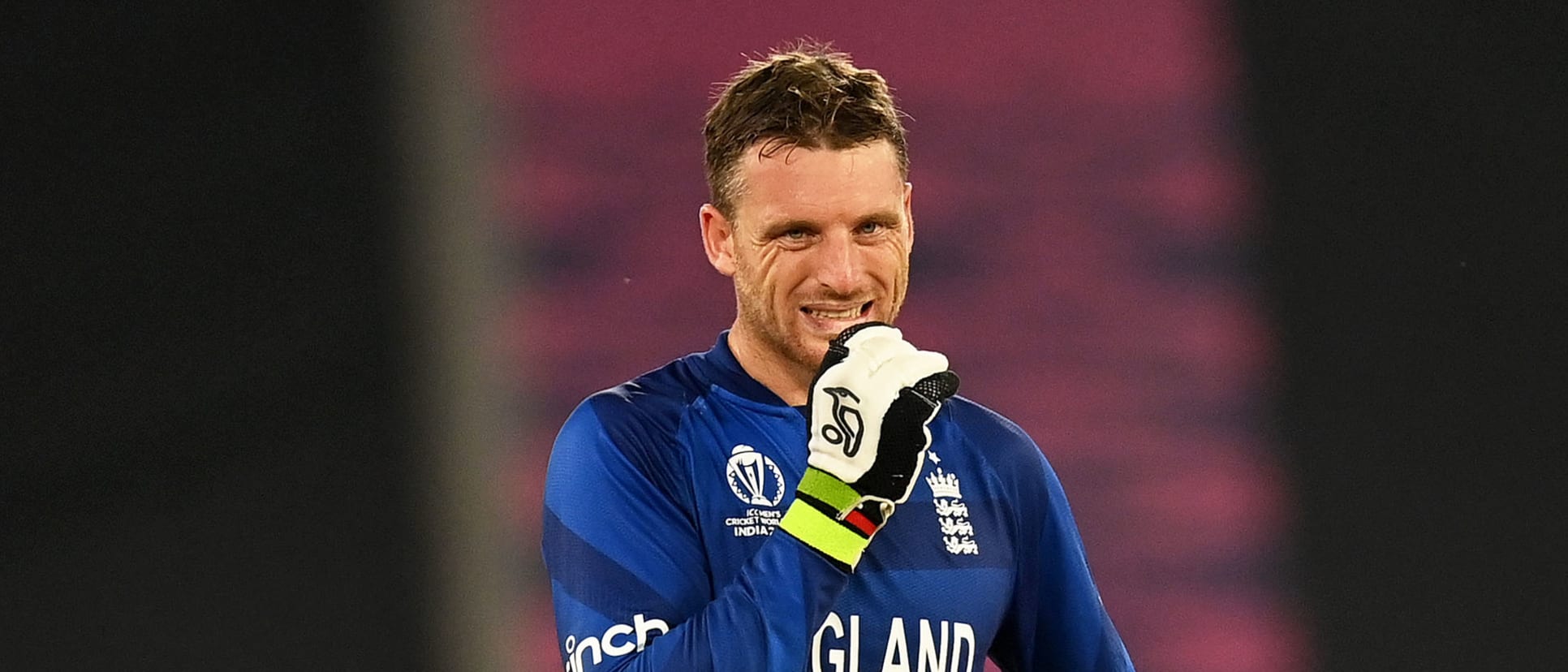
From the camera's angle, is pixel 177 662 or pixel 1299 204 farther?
pixel 1299 204

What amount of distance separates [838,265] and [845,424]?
0.78 feet

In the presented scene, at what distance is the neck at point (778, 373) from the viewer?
212 centimetres

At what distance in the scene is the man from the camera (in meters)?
1.83

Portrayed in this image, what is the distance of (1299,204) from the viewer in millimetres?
4805

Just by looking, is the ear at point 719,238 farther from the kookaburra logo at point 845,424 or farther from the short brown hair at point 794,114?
the kookaburra logo at point 845,424

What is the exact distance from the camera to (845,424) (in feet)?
6.00

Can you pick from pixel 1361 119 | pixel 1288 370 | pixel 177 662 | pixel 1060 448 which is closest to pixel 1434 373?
pixel 1288 370

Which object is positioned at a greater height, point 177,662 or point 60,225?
point 60,225

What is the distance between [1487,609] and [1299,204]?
3.82ft

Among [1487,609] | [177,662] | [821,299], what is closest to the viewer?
[821,299]

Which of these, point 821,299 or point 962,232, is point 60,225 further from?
point 821,299

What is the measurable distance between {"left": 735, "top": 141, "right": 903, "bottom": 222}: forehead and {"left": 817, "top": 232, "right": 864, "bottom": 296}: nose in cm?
3

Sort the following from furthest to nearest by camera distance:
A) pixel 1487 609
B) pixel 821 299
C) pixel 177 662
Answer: pixel 1487 609 < pixel 177 662 < pixel 821 299

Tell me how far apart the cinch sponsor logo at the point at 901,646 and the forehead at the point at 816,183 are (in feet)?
1.50
